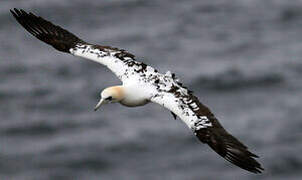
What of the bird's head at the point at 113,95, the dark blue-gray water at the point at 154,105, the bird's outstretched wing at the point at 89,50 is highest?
the dark blue-gray water at the point at 154,105

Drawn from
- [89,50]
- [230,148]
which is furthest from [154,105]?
[230,148]

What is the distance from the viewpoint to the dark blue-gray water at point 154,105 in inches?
1353

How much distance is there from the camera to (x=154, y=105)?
120ft

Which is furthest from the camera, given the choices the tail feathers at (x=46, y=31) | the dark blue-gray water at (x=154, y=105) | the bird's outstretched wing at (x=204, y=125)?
the dark blue-gray water at (x=154, y=105)

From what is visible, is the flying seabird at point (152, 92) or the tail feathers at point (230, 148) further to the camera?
the flying seabird at point (152, 92)

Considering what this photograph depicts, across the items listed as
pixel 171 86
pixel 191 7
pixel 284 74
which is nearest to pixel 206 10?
pixel 191 7

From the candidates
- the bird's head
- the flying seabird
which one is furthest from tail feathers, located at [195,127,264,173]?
the bird's head

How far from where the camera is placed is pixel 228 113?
35.8m

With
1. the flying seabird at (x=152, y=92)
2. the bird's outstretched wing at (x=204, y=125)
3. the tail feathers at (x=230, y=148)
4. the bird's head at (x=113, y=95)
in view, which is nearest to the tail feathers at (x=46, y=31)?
the flying seabird at (x=152, y=92)

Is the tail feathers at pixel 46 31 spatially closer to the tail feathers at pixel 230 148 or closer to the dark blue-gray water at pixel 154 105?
the tail feathers at pixel 230 148

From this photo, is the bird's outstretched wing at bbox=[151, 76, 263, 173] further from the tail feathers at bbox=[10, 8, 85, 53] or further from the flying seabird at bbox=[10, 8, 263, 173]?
the tail feathers at bbox=[10, 8, 85, 53]

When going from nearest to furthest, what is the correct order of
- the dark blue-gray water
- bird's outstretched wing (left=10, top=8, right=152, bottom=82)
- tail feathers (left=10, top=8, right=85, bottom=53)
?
bird's outstretched wing (left=10, top=8, right=152, bottom=82)
tail feathers (left=10, top=8, right=85, bottom=53)
the dark blue-gray water

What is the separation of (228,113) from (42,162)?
24.1 feet

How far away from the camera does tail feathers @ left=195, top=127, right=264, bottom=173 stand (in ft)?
61.0
